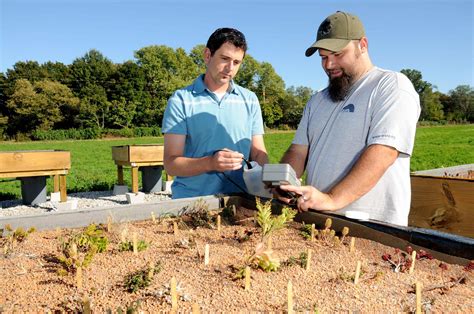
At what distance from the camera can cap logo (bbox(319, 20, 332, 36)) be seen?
2.78 meters

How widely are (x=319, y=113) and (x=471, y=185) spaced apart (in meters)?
1.76

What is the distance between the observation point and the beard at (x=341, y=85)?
9.30 ft

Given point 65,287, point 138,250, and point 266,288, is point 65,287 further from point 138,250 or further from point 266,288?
point 266,288

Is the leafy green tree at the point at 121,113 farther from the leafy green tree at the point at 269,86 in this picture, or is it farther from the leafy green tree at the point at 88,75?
the leafy green tree at the point at 269,86

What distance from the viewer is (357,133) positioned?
2.71 metres

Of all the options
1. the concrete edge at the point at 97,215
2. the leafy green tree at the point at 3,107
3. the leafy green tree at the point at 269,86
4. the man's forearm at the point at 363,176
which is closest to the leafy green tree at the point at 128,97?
Result: the leafy green tree at the point at 3,107

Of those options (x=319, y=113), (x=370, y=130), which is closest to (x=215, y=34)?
(x=319, y=113)

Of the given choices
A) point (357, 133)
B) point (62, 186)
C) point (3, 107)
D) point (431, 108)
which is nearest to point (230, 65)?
point (357, 133)

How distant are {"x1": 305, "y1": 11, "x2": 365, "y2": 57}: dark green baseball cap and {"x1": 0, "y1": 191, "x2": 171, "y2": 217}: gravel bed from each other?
253 inches

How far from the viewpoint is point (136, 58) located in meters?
79.7

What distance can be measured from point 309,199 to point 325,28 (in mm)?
1134

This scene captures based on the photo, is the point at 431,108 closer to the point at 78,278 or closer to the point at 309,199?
the point at 309,199

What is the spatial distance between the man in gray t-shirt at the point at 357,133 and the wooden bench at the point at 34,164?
7232 mm

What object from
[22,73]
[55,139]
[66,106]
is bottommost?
[55,139]
